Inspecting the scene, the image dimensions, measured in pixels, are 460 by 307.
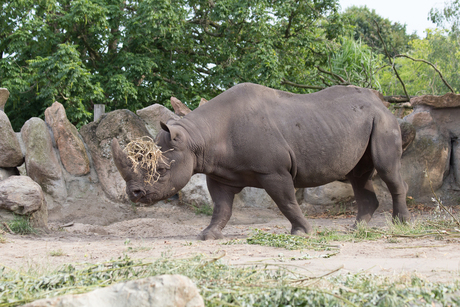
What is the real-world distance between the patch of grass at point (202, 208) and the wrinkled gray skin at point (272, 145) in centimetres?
254

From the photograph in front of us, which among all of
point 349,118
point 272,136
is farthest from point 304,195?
point 272,136

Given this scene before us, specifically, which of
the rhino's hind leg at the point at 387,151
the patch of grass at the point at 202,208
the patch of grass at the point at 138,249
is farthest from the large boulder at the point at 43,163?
the rhino's hind leg at the point at 387,151

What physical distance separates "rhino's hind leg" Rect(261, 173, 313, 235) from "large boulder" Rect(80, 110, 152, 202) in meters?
3.89

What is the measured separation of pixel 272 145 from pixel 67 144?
14.4ft

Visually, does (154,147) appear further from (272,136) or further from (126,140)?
(126,140)

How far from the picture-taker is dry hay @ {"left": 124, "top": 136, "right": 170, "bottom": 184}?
4.86 meters

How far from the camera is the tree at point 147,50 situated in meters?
10.5

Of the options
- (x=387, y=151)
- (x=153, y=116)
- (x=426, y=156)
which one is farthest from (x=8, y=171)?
(x=426, y=156)

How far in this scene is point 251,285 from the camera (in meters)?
2.67

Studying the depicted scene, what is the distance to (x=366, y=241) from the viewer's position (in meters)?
4.76

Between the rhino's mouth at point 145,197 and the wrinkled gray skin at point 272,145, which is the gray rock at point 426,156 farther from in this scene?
the rhino's mouth at point 145,197

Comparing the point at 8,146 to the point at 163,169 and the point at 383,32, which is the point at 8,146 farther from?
the point at 383,32

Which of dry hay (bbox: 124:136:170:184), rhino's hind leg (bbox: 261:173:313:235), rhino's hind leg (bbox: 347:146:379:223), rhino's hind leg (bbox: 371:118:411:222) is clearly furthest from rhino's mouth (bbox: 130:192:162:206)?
rhino's hind leg (bbox: 347:146:379:223)

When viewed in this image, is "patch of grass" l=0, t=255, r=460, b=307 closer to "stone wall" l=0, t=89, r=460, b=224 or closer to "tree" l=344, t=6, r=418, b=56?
"stone wall" l=0, t=89, r=460, b=224
